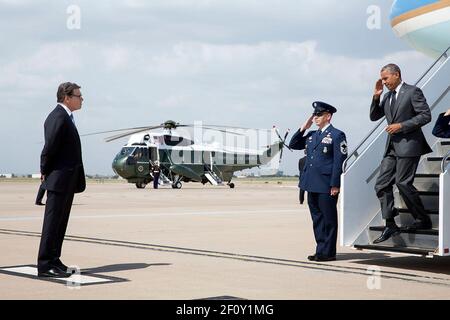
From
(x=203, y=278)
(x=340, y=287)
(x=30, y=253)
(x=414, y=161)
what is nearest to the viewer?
(x=340, y=287)

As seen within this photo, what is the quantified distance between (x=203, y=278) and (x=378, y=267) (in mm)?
2139

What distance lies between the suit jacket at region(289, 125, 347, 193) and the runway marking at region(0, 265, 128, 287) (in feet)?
9.08

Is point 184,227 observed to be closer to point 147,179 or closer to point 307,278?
point 307,278

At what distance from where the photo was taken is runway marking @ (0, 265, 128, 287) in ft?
22.0

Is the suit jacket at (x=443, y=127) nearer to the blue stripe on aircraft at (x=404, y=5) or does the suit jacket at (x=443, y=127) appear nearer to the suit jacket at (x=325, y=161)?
the suit jacket at (x=325, y=161)

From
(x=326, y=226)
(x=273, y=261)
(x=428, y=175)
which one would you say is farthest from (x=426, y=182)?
(x=273, y=261)

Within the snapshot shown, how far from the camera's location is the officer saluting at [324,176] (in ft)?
27.9

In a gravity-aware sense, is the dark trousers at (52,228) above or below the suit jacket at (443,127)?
below

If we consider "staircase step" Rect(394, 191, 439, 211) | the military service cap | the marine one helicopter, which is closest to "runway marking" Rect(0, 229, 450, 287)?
"staircase step" Rect(394, 191, 439, 211)

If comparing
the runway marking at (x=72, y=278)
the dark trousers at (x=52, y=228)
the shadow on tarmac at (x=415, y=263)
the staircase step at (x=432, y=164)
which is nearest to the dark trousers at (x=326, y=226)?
the shadow on tarmac at (x=415, y=263)

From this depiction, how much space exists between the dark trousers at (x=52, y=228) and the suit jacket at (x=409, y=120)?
3.44 meters

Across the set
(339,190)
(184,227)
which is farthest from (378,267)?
(184,227)

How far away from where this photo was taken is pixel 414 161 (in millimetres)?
7727
